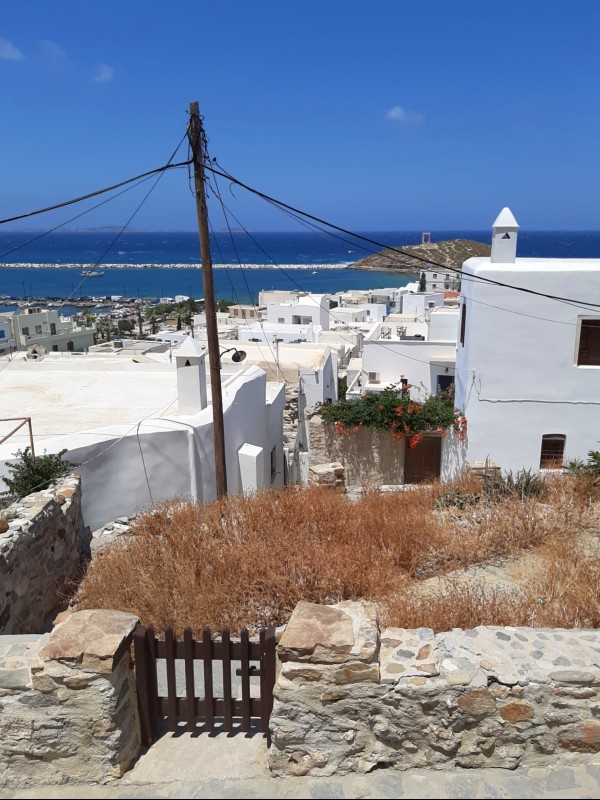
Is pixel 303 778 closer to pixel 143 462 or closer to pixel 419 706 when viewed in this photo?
pixel 419 706

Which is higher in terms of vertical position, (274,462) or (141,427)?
(141,427)

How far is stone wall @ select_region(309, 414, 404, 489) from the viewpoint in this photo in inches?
621

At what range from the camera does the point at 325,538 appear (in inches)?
291

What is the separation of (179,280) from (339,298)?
10663 centimetres

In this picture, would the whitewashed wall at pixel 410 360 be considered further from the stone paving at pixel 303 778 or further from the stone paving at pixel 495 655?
the stone paving at pixel 303 778

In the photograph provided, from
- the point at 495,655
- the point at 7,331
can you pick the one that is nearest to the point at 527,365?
the point at 495,655

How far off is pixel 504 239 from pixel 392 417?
16.2 ft

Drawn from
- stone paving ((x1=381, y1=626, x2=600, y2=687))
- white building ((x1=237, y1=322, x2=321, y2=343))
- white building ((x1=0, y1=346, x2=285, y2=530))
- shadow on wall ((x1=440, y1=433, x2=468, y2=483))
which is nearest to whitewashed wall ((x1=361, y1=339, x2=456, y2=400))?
shadow on wall ((x1=440, y1=433, x2=468, y2=483))

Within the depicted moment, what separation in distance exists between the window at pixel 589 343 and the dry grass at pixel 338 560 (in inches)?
209

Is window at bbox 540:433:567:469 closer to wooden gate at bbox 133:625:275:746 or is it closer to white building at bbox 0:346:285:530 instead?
white building at bbox 0:346:285:530

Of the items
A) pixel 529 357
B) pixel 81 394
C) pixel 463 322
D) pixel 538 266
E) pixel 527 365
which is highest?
pixel 538 266

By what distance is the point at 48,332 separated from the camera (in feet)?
183

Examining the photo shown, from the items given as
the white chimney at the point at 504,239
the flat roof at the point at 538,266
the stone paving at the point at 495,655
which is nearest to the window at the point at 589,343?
the flat roof at the point at 538,266

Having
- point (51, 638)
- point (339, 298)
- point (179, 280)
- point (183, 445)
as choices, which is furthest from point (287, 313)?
point (179, 280)
